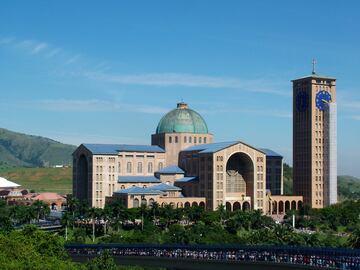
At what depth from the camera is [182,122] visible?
17012cm

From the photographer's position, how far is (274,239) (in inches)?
4003

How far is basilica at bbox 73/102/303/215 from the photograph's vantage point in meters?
154

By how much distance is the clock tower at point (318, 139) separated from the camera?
165 metres

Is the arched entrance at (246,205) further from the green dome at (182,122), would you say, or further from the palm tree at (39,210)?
the palm tree at (39,210)

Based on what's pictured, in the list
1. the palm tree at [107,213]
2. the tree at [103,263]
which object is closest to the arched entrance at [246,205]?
the palm tree at [107,213]

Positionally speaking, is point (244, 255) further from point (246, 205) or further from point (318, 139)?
point (318, 139)

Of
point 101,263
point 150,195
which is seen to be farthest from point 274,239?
point 150,195

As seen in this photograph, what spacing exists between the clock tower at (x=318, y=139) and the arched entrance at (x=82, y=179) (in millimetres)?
50217

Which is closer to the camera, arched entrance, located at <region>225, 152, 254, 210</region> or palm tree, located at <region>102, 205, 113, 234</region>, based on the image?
palm tree, located at <region>102, 205, 113, 234</region>

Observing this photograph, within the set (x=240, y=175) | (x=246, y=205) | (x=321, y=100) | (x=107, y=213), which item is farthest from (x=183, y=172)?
(x=107, y=213)

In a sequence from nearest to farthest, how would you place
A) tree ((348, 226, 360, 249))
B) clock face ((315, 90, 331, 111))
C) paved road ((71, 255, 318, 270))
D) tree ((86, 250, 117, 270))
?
paved road ((71, 255, 318, 270)) < tree ((86, 250, 117, 270)) < tree ((348, 226, 360, 249)) < clock face ((315, 90, 331, 111))

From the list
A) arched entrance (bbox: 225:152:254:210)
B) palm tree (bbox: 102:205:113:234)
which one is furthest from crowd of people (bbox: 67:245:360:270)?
arched entrance (bbox: 225:152:254:210)

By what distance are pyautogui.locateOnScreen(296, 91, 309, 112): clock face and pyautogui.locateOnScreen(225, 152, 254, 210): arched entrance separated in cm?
1992

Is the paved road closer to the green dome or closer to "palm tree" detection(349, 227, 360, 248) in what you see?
"palm tree" detection(349, 227, 360, 248)
